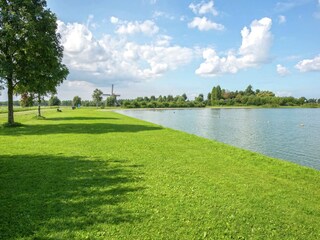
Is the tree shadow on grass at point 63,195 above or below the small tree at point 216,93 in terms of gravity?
below

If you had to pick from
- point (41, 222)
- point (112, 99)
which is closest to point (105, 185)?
point (41, 222)

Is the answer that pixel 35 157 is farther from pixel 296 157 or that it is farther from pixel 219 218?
pixel 296 157

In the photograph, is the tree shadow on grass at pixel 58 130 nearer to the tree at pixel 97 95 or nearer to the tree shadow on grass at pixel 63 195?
the tree shadow on grass at pixel 63 195

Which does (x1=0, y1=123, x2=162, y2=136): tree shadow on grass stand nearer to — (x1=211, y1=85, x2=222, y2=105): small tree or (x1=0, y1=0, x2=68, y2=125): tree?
(x1=0, y1=0, x2=68, y2=125): tree

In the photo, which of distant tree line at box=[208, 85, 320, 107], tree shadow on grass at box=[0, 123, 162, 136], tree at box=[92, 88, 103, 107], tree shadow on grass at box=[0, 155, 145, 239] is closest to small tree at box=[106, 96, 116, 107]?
tree at box=[92, 88, 103, 107]

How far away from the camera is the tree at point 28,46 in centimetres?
2545

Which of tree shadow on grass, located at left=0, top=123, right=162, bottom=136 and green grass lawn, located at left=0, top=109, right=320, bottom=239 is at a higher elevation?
tree shadow on grass, located at left=0, top=123, right=162, bottom=136

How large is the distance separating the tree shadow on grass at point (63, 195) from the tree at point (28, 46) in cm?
1756

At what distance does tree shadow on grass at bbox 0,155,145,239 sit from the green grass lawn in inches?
0.9

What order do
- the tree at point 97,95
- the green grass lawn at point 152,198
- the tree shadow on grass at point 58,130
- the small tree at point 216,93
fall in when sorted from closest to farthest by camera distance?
1. the green grass lawn at point 152,198
2. the tree shadow on grass at point 58,130
3. the tree at point 97,95
4. the small tree at point 216,93

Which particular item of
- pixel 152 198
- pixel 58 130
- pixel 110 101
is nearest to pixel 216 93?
pixel 110 101

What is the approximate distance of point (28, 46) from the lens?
87.8 ft

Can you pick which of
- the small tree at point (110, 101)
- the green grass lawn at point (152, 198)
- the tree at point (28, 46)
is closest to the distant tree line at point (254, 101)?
the small tree at point (110, 101)

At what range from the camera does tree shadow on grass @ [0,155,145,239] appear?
597 cm
